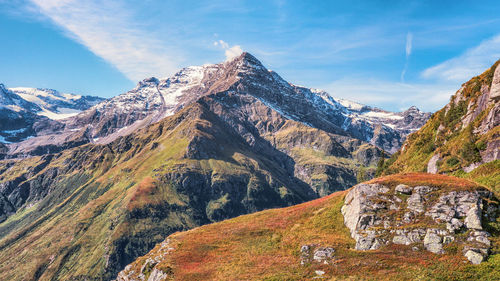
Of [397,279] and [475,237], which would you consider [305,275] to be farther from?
[475,237]

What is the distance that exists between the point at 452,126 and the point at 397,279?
79.4 metres

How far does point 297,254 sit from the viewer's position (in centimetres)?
4275

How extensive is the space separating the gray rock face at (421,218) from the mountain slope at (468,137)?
1475 centimetres

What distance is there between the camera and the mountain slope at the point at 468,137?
6072 centimetres

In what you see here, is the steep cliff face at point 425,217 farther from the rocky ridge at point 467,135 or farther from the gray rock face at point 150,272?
the gray rock face at point 150,272

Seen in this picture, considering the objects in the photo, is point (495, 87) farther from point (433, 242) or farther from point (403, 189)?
point (433, 242)

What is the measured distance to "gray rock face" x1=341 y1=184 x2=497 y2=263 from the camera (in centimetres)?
3562

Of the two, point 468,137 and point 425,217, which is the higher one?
point 468,137

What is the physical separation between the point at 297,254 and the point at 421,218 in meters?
17.0

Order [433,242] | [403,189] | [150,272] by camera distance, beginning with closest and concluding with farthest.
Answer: [433,242], [403,189], [150,272]

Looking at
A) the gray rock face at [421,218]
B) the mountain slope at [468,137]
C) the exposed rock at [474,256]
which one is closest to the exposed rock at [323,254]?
the gray rock face at [421,218]

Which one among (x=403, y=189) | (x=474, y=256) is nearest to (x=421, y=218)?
(x=403, y=189)

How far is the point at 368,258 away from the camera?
37094 mm

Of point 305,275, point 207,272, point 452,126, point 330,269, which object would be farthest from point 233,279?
point 452,126
